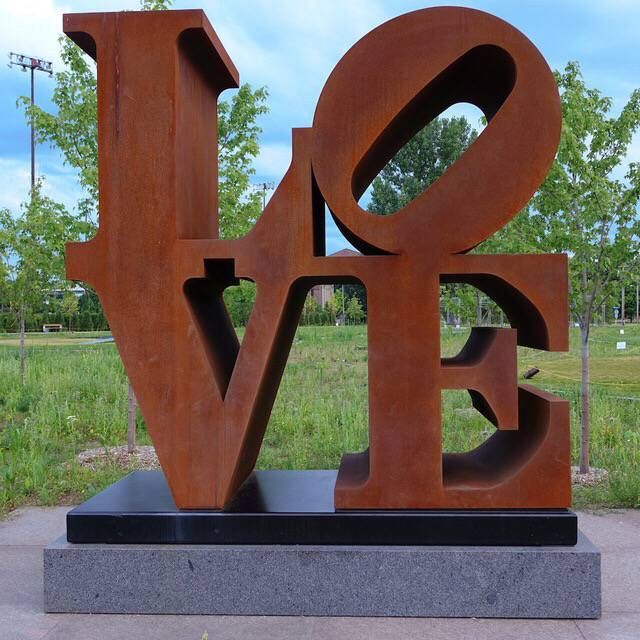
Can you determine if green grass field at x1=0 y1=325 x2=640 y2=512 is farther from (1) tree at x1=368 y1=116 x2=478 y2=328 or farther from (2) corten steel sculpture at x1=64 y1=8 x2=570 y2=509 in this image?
(1) tree at x1=368 y1=116 x2=478 y2=328

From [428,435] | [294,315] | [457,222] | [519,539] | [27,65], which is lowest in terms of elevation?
[519,539]

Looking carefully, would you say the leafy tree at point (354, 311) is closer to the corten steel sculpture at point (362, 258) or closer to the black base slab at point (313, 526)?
the corten steel sculpture at point (362, 258)

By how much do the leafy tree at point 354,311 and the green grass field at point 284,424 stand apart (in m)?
29.1

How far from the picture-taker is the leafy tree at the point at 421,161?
3525cm

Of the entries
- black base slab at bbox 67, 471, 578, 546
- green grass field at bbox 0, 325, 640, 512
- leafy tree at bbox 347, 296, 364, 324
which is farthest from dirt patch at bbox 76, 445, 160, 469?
leafy tree at bbox 347, 296, 364, 324

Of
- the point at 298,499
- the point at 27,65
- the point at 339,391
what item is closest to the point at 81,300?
the point at 27,65

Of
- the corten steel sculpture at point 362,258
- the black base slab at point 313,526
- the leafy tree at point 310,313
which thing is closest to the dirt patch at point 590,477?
the corten steel sculpture at point 362,258

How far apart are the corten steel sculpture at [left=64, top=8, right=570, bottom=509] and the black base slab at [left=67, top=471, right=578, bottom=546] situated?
117 millimetres

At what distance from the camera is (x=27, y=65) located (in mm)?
36062

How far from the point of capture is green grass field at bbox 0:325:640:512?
22.0 ft

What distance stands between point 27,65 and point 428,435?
38350 mm

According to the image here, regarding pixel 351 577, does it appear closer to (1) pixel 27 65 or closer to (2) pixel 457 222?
(2) pixel 457 222

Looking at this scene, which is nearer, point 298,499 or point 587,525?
point 298,499

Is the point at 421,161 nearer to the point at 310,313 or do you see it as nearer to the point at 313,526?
the point at 310,313
